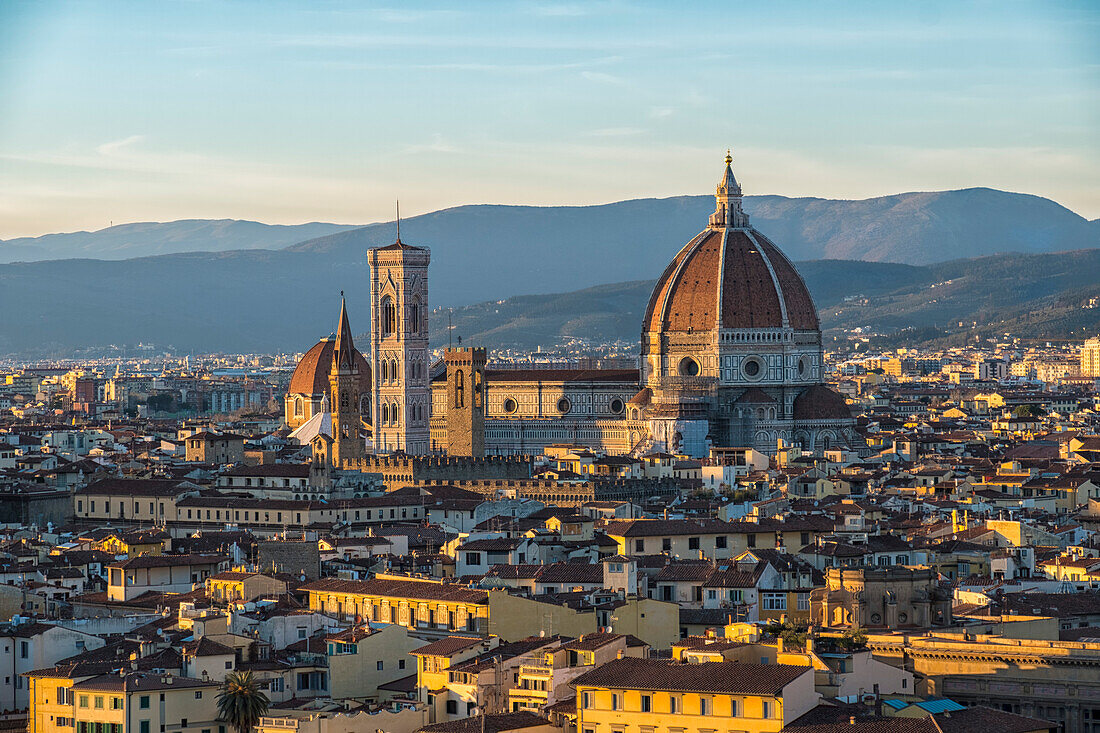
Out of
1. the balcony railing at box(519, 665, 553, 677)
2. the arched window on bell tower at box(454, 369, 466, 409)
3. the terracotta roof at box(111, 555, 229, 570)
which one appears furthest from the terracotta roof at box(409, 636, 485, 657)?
the arched window on bell tower at box(454, 369, 466, 409)

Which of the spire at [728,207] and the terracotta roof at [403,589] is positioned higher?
the spire at [728,207]

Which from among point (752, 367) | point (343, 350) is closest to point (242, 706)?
point (343, 350)

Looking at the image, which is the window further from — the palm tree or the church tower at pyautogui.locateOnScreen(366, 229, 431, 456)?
the church tower at pyautogui.locateOnScreen(366, 229, 431, 456)

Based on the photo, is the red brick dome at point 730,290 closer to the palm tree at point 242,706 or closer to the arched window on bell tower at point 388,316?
the arched window on bell tower at point 388,316

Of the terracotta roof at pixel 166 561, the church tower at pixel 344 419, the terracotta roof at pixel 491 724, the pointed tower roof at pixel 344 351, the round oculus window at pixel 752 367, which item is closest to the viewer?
the terracotta roof at pixel 491 724

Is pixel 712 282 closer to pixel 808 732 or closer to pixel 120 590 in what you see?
pixel 120 590

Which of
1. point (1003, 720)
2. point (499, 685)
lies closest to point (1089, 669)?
point (1003, 720)

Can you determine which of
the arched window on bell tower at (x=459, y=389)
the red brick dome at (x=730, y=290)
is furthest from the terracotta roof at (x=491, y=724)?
the red brick dome at (x=730, y=290)
